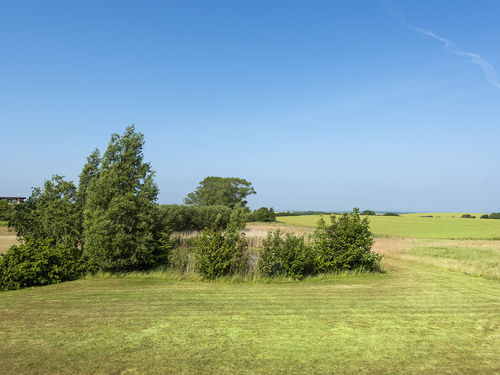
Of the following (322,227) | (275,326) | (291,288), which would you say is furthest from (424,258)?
(275,326)

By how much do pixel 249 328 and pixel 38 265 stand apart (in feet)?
27.8

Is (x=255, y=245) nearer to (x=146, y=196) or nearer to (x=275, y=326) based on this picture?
(x=146, y=196)

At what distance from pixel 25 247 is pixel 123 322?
290 inches

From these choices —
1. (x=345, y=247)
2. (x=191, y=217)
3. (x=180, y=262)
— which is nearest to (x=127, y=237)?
(x=180, y=262)

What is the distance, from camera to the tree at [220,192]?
69438 mm

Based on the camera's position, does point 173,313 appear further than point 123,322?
Yes

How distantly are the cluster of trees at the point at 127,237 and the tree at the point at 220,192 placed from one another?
5345 cm

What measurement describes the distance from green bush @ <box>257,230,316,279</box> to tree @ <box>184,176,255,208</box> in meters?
54.9

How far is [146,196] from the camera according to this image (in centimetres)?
1416

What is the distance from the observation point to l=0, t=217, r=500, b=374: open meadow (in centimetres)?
522

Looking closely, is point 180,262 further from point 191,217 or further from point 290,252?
point 191,217

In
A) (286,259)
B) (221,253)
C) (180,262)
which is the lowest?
(180,262)

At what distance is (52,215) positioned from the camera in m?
14.4

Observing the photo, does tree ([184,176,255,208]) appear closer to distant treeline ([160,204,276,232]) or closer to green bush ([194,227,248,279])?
distant treeline ([160,204,276,232])
